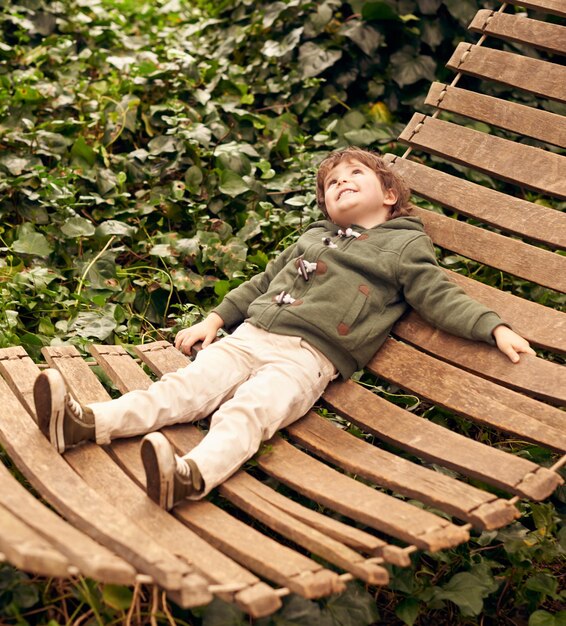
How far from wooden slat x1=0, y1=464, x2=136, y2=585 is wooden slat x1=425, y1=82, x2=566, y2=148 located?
95.4 inches

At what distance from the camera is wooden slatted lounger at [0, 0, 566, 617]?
1.88 metres

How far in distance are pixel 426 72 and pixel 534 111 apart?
4.50 feet

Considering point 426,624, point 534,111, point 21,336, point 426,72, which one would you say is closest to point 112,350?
point 21,336

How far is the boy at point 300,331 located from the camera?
241 centimetres

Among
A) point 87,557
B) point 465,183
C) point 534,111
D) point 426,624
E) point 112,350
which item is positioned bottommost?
point 426,624

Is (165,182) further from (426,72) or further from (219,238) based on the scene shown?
(426,72)

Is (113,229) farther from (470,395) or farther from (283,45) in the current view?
(470,395)

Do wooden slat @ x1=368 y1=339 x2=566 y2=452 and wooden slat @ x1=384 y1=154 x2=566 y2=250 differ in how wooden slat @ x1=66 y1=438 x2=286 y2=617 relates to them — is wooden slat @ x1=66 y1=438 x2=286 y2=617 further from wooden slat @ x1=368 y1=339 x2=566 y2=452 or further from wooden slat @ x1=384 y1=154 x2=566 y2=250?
wooden slat @ x1=384 y1=154 x2=566 y2=250

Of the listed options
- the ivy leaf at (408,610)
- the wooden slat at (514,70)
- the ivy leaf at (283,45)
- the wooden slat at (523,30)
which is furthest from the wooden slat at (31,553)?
the ivy leaf at (283,45)

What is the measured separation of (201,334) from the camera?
308cm

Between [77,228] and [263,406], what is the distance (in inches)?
69.4

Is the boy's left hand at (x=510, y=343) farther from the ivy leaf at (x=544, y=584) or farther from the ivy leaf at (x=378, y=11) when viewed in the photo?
the ivy leaf at (x=378, y=11)

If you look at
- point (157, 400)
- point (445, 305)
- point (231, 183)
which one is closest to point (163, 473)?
point (157, 400)

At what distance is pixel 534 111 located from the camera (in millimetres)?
3473
